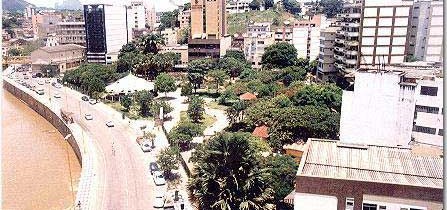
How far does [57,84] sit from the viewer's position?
4044cm

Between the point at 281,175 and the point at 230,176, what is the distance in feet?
13.1

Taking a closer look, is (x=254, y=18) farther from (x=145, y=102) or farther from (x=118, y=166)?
(x=118, y=166)

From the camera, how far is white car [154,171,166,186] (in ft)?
51.2

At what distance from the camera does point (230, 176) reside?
388 inches

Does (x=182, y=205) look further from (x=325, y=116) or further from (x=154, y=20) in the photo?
(x=154, y=20)

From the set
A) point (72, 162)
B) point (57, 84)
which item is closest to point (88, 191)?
point (72, 162)

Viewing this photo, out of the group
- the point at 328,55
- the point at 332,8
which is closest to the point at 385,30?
the point at 328,55

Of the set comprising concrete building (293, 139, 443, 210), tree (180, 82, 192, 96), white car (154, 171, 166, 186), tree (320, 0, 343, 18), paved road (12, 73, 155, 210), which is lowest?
paved road (12, 73, 155, 210)

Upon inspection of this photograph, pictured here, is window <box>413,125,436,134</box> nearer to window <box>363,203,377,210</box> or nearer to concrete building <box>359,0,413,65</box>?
window <box>363,203,377,210</box>

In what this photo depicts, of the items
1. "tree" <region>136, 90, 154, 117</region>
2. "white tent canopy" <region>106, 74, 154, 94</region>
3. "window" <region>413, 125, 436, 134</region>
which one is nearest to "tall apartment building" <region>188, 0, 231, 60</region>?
"white tent canopy" <region>106, 74, 154, 94</region>

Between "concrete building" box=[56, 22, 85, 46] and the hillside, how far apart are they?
74.5ft

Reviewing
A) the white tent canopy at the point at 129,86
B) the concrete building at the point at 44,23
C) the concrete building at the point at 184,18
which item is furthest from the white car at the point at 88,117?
the concrete building at the point at 44,23

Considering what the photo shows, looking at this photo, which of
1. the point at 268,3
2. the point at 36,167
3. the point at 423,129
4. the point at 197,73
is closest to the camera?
the point at 423,129

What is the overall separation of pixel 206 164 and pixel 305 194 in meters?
2.52
